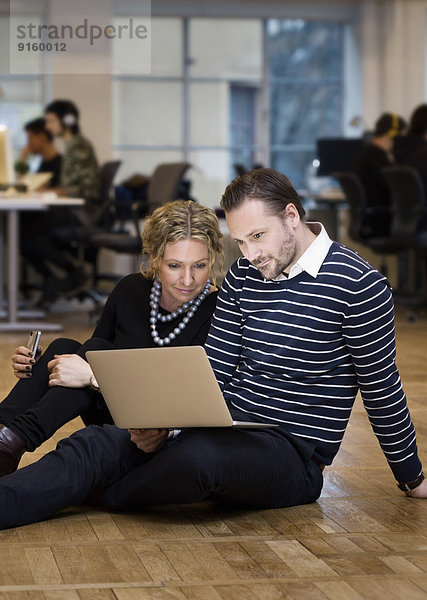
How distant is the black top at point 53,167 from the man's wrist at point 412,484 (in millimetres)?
5675

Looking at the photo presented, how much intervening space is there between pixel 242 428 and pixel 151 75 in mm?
7915

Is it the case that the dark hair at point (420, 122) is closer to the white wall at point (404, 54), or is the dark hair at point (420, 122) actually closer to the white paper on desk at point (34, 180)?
the white wall at point (404, 54)

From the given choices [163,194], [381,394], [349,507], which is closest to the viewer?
[381,394]

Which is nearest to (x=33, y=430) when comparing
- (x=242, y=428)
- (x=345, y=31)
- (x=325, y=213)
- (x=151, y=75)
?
(x=242, y=428)

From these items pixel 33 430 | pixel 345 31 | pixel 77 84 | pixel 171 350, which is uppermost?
pixel 345 31

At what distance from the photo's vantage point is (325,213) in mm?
8672

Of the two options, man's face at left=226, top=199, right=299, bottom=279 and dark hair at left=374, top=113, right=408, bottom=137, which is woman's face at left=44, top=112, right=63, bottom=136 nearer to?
dark hair at left=374, top=113, right=408, bottom=137

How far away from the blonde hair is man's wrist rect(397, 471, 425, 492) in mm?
701

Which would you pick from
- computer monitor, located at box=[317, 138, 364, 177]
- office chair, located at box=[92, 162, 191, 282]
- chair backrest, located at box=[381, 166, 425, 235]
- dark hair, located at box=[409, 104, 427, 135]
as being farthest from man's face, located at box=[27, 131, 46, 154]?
dark hair, located at box=[409, 104, 427, 135]

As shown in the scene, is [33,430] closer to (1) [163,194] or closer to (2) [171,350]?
(2) [171,350]

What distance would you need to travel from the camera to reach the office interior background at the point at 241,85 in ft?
30.6

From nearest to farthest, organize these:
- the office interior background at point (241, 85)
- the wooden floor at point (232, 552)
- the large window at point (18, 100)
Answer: the wooden floor at point (232, 552), the large window at point (18, 100), the office interior background at point (241, 85)

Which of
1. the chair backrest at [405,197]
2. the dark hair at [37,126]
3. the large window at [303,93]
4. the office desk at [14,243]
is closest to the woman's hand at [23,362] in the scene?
the office desk at [14,243]

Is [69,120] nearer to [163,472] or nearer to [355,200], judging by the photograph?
[355,200]
